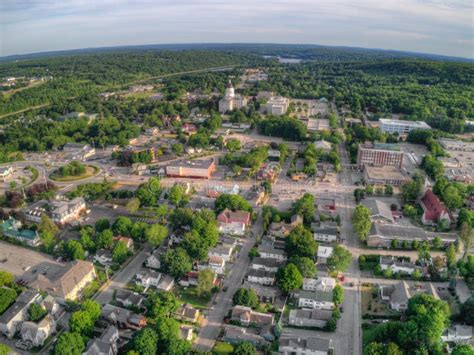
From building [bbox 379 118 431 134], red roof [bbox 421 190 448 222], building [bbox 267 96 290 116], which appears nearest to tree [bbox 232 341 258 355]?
red roof [bbox 421 190 448 222]

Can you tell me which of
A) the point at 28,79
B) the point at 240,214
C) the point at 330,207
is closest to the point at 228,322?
the point at 240,214

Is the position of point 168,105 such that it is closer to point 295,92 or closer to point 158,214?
point 295,92

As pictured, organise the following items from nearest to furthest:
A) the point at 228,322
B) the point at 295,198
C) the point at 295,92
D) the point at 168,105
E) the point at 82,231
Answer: the point at 228,322 → the point at 82,231 → the point at 295,198 → the point at 168,105 → the point at 295,92

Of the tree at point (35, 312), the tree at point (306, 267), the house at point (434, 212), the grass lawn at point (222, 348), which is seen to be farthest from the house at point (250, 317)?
the house at point (434, 212)

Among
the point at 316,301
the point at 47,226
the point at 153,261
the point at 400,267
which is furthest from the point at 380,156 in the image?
the point at 47,226

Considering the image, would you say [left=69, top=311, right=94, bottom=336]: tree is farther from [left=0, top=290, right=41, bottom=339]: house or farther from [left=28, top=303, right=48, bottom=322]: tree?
[left=0, top=290, right=41, bottom=339]: house

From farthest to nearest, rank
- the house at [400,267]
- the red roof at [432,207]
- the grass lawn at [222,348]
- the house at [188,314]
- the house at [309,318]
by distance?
the red roof at [432,207] → the house at [400,267] → the house at [188,314] → the house at [309,318] → the grass lawn at [222,348]

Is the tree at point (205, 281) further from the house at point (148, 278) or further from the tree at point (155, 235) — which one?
the tree at point (155, 235)
